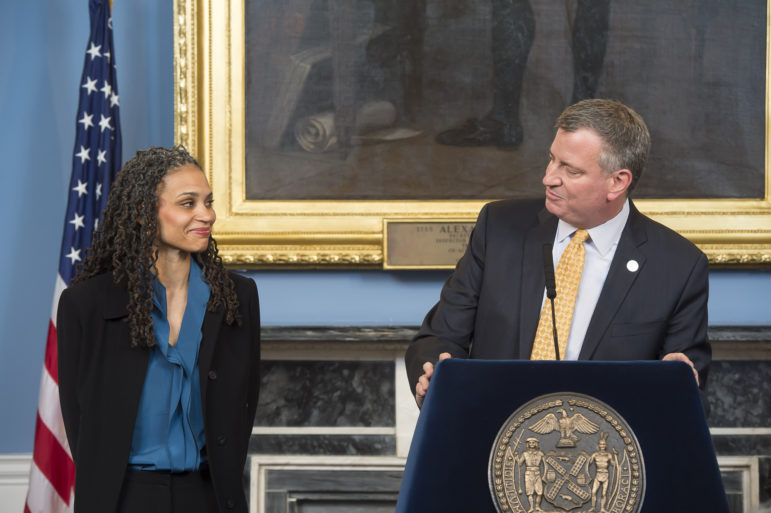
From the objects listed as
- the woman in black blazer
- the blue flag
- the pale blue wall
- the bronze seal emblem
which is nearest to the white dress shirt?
the bronze seal emblem

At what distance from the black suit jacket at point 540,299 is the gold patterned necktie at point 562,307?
2 cm

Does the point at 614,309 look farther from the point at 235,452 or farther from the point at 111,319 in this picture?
the point at 111,319

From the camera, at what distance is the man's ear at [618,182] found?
2.57 meters

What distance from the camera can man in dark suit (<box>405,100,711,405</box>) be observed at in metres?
2.52

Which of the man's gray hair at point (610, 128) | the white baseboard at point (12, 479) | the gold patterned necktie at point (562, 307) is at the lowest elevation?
the white baseboard at point (12, 479)

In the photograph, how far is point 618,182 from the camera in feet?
8.48

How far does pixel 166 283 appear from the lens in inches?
110

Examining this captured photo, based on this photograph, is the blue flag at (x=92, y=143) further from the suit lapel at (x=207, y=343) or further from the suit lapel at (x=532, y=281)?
the suit lapel at (x=532, y=281)

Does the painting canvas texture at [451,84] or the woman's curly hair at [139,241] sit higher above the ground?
the painting canvas texture at [451,84]

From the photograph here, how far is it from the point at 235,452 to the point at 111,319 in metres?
0.52

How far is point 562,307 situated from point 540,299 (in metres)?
0.07

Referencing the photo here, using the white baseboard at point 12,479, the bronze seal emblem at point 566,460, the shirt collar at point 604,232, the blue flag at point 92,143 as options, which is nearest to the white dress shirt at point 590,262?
the shirt collar at point 604,232

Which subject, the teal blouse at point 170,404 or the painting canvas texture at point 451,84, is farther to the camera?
the painting canvas texture at point 451,84

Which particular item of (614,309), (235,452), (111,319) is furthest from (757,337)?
(111,319)
